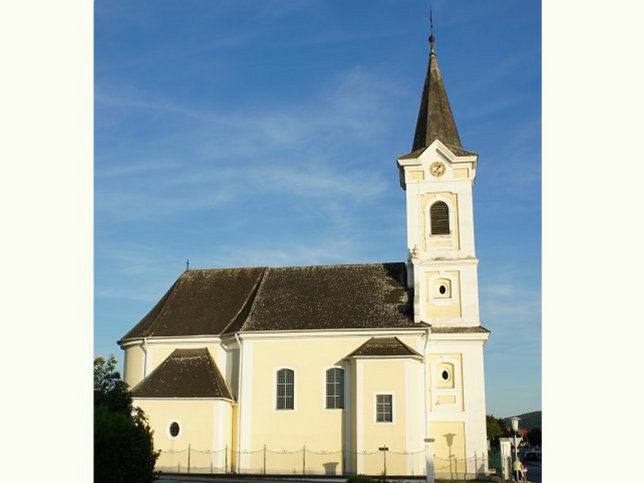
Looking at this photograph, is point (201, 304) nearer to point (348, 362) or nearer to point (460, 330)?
point (348, 362)

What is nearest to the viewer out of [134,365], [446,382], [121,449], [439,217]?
[121,449]

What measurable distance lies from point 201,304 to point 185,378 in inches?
192

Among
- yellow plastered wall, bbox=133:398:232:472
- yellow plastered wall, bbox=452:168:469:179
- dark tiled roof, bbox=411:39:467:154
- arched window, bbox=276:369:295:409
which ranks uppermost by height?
dark tiled roof, bbox=411:39:467:154

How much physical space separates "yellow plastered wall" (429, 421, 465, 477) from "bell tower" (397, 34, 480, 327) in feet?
15.3

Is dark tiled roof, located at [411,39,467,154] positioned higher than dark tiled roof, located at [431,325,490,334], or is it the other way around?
dark tiled roof, located at [411,39,467,154]

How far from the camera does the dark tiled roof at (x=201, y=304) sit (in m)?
33.9

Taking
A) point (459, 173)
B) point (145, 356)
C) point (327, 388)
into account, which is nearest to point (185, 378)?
point (145, 356)

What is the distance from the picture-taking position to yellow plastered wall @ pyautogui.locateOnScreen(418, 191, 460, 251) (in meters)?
32.8

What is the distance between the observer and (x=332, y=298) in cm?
3297

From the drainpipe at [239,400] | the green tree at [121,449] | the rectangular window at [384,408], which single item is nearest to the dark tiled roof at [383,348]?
the rectangular window at [384,408]

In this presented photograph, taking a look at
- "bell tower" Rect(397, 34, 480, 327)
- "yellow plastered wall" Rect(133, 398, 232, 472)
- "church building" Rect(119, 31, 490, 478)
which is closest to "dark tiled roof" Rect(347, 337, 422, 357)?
"church building" Rect(119, 31, 490, 478)

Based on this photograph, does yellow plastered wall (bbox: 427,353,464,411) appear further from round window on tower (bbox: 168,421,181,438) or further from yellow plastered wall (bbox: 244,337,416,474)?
round window on tower (bbox: 168,421,181,438)

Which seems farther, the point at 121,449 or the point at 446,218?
the point at 446,218

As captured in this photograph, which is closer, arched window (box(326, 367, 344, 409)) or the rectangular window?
the rectangular window
